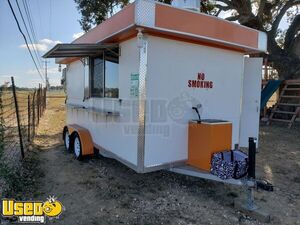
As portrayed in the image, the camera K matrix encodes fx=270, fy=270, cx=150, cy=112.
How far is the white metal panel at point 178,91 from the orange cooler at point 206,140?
153mm

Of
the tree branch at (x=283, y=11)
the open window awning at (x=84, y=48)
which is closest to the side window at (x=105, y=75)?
the open window awning at (x=84, y=48)

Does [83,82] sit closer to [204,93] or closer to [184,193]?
[204,93]

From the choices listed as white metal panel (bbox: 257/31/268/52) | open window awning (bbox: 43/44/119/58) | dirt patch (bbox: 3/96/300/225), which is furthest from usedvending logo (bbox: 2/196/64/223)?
white metal panel (bbox: 257/31/268/52)

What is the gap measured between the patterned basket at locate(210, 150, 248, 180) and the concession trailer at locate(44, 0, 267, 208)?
3.6 inches

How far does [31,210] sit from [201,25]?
3.65 meters

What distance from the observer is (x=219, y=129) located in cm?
421

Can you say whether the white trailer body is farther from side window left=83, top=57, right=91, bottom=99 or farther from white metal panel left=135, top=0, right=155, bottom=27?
side window left=83, top=57, right=91, bottom=99

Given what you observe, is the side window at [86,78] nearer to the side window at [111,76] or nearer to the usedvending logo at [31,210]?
the side window at [111,76]

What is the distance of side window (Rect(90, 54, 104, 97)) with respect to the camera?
541 centimetres

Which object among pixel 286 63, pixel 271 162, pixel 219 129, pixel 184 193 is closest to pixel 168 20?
pixel 219 129

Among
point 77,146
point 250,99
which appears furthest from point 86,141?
point 250,99

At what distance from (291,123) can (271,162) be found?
564 centimetres

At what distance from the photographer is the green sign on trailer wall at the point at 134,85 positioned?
409 centimetres

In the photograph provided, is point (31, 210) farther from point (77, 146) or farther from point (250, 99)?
point (250, 99)
